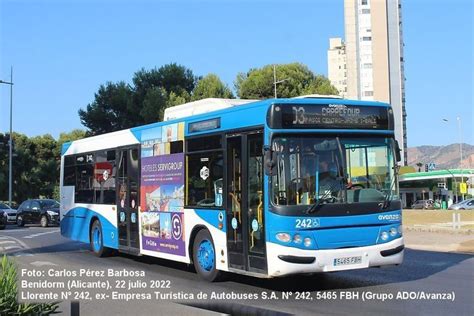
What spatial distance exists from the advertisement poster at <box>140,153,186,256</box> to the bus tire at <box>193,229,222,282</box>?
1.59ft

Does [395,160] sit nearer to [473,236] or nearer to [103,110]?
[473,236]

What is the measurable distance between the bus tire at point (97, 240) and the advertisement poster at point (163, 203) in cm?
266

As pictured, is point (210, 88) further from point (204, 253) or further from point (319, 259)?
point (319, 259)

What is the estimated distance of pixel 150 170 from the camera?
43.4 feet

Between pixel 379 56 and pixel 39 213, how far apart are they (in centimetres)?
10103

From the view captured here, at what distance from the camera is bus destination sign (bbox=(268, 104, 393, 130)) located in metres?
9.44

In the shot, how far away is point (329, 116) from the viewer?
974 cm

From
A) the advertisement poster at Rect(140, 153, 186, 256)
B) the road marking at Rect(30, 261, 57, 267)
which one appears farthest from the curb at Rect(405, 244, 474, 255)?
the road marking at Rect(30, 261, 57, 267)

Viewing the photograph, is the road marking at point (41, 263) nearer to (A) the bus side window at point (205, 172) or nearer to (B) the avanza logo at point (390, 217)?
(A) the bus side window at point (205, 172)

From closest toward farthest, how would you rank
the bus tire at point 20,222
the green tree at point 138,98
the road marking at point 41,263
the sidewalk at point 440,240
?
the road marking at point 41,263 → the sidewalk at point 440,240 → the bus tire at point 20,222 → the green tree at point 138,98

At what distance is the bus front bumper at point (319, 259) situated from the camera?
29.6 ft

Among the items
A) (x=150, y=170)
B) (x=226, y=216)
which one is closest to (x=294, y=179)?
(x=226, y=216)

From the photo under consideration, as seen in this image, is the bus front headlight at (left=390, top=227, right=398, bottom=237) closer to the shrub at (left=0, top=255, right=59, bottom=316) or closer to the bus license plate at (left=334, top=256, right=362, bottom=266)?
the bus license plate at (left=334, top=256, right=362, bottom=266)

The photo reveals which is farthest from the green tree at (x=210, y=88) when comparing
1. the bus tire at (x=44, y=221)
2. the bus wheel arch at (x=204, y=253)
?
the bus wheel arch at (x=204, y=253)
